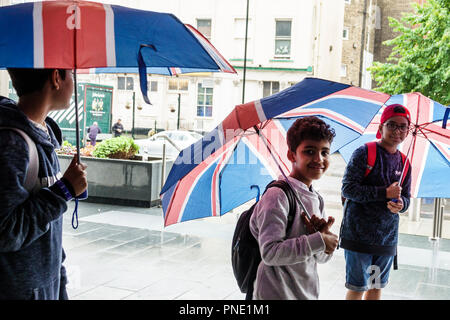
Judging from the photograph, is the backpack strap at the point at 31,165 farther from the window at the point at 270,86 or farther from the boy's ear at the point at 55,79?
the window at the point at 270,86

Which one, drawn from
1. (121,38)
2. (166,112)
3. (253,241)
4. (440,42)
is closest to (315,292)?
(253,241)

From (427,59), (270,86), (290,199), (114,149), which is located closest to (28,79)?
(290,199)

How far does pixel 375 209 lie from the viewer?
11.1ft

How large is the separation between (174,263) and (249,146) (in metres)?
3.02

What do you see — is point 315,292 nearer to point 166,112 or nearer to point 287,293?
point 287,293

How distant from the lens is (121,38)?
7.15 feet

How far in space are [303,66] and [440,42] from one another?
50.4ft

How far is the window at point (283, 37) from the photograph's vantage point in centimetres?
2859

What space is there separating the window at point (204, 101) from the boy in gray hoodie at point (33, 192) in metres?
28.3

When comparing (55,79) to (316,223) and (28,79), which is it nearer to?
(28,79)

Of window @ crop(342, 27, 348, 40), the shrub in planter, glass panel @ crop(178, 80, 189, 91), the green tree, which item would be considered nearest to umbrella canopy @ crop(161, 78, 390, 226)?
the shrub in planter

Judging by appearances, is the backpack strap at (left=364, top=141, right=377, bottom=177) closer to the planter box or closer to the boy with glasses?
the boy with glasses

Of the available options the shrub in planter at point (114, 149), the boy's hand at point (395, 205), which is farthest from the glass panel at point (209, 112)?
the boy's hand at point (395, 205)

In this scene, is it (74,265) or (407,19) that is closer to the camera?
(74,265)
